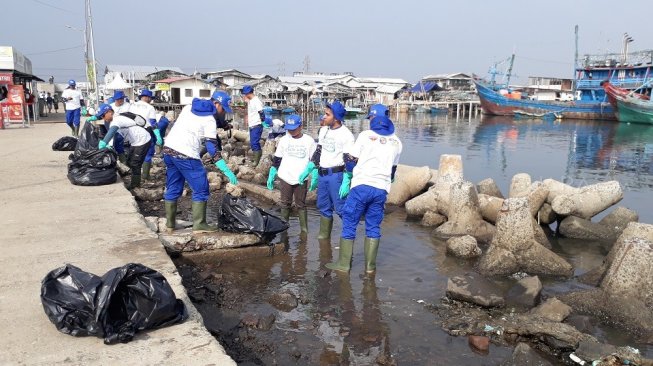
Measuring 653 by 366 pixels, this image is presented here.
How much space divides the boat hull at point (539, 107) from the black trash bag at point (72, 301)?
180 ft

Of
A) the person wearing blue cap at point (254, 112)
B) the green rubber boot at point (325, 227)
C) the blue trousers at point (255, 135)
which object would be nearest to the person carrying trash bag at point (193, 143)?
the green rubber boot at point (325, 227)

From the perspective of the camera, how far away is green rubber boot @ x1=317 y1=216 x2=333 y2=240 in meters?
7.16

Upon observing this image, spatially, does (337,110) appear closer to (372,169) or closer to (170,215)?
(372,169)

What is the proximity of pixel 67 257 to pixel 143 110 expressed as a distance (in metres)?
5.46

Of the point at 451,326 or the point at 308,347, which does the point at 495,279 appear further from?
the point at 308,347

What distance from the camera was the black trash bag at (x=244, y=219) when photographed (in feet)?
20.6

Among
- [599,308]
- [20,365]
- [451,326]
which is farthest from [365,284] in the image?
[20,365]

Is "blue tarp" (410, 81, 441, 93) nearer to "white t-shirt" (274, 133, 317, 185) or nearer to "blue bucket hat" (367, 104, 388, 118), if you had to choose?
"white t-shirt" (274, 133, 317, 185)

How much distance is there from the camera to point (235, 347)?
13.7ft

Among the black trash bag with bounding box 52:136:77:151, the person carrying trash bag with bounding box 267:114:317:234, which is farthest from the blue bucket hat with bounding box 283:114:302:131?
the black trash bag with bounding box 52:136:77:151

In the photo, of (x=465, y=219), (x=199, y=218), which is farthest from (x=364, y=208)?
(x=465, y=219)

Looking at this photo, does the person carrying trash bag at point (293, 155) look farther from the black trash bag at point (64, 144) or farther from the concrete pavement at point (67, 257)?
the black trash bag at point (64, 144)

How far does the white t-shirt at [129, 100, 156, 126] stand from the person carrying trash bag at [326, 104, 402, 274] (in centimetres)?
546

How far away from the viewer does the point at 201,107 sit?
5.85 m
